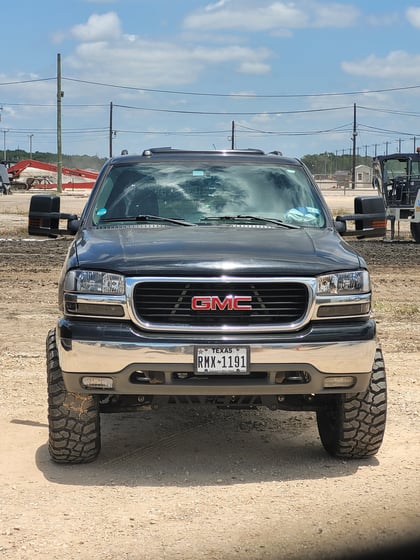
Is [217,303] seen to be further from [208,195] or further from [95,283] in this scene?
[208,195]

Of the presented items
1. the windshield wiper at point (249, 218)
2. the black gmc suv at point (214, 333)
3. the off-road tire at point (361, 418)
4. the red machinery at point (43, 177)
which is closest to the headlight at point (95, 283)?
the black gmc suv at point (214, 333)

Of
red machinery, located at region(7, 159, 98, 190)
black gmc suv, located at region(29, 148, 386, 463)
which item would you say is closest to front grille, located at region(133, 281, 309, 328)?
black gmc suv, located at region(29, 148, 386, 463)

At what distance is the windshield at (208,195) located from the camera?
6.32 metres

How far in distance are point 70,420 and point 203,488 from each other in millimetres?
874

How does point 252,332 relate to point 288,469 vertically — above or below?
above

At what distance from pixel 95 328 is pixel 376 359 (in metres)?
1.76

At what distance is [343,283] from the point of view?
511 cm

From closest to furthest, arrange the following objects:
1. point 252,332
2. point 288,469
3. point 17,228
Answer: point 252,332 → point 288,469 → point 17,228

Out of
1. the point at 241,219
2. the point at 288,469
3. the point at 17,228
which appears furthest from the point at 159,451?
the point at 17,228

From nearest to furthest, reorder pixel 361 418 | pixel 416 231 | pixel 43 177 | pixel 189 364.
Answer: pixel 189 364, pixel 361 418, pixel 416 231, pixel 43 177

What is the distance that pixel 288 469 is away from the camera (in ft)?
17.9

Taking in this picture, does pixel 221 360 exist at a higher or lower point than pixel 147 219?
lower

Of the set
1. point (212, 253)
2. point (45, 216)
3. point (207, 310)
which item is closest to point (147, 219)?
point (45, 216)

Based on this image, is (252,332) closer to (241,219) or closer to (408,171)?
(241,219)
